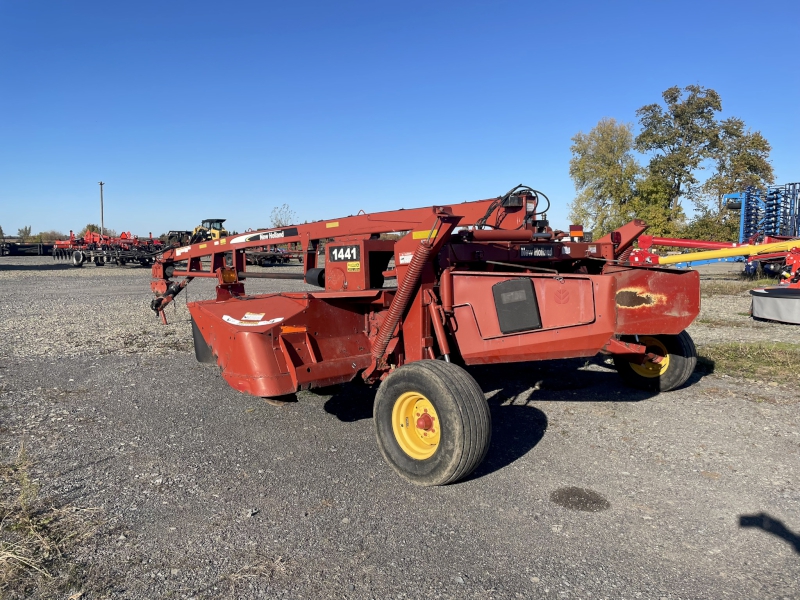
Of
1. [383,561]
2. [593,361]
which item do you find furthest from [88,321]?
[383,561]

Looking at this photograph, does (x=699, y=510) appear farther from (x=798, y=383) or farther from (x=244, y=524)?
(x=798, y=383)

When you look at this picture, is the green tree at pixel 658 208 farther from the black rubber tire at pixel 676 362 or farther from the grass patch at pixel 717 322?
the black rubber tire at pixel 676 362

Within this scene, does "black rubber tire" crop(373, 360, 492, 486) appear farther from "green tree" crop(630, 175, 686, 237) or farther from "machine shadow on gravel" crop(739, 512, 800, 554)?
"green tree" crop(630, 175, 686, 237)

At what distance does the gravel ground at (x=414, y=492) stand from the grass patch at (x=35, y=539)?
0.10 m

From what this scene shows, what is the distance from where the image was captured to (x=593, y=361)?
762 centimetres

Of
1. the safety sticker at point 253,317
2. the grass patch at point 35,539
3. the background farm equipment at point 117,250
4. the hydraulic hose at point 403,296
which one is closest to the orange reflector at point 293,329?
the safety sticker at point 253,317

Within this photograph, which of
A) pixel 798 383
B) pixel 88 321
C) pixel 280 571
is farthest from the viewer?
pixel 88 321

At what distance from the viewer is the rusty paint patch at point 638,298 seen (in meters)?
4.57

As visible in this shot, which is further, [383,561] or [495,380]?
[495,380]

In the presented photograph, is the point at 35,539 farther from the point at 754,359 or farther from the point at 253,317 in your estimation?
the point at 754,359

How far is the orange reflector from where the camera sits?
14.6ft

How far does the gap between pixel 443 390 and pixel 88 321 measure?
9572 millimetres

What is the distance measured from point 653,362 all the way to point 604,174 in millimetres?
33367

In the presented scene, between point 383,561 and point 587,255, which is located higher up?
point 587,255
